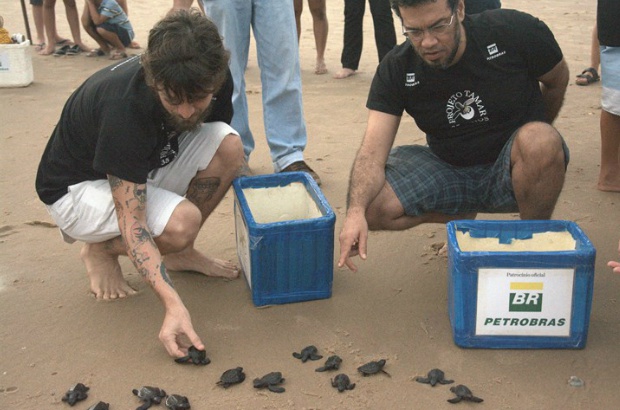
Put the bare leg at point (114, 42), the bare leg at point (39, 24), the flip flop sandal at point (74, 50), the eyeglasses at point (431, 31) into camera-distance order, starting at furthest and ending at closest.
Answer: the bare leg at point (39, 24) → the flip flop sandal at point (74, 50) → the bare leg at point (114, 42) → the eyeglasses at point (431, 31)

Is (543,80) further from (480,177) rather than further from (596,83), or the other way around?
(596,83)

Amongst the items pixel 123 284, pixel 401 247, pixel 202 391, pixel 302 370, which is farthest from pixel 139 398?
pixel 401 247

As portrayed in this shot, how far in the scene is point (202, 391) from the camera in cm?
260

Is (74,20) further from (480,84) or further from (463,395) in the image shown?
(463,395)

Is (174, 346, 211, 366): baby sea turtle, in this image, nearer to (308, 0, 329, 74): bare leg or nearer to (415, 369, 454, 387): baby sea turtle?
(415, 369, 454, 387): baby sea turtle

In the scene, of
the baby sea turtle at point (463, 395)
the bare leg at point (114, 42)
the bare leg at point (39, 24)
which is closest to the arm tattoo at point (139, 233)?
the baby sea turtle at point (463, 395)

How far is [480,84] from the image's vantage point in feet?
10.2

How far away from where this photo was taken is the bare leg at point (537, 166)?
2.99 metres

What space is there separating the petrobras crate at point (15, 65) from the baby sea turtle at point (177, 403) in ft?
16.8

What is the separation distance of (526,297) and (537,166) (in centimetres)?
59

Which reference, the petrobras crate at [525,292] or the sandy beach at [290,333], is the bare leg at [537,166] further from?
the sandy beach at [290,333]

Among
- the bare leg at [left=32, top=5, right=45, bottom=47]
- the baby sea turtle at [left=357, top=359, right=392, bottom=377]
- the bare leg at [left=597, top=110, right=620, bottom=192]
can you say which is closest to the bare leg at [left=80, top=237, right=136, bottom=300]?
the baby sea turtle at [left=357, top=359, right=392, bottom=377]

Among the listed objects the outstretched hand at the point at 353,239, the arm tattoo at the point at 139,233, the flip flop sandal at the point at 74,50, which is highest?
the arm tattoo at the point at 139,233

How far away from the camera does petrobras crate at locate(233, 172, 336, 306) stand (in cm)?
298
